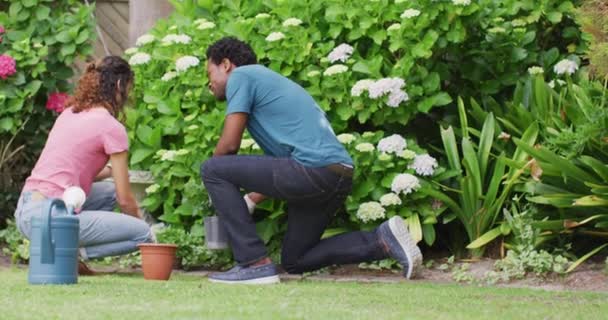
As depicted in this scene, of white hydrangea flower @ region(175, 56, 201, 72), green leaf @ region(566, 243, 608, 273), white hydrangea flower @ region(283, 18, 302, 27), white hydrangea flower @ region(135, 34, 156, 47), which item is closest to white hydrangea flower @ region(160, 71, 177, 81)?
white hydrangea flower @ region(175, 56, 201, 72)

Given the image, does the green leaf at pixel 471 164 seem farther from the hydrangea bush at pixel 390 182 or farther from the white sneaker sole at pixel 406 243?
the white sneaker sole at pixel 406 243

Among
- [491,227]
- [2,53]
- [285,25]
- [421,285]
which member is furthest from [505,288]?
[2,53]

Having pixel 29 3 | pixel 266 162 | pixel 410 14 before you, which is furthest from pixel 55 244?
pixel 29 3

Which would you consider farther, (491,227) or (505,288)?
(491,227)

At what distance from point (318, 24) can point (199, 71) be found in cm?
76

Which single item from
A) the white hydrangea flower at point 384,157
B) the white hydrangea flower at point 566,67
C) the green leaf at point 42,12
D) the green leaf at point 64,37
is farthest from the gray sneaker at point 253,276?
the green leaf at point 42,12

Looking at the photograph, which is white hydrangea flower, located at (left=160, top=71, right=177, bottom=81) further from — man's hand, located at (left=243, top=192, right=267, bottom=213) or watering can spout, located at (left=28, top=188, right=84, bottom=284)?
watering can spout, located at (left=28, top=188, right=84, bottom=284)

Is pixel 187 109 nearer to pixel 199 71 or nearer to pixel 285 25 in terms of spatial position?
pixel 199 71

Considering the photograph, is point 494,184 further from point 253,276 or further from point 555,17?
point 253,276

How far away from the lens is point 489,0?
6848 mm

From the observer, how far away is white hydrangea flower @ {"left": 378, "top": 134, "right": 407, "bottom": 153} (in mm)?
6332

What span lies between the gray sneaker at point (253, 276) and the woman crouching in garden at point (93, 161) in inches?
22.4

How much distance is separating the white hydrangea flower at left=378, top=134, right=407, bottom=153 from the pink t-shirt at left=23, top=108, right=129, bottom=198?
5.03ft

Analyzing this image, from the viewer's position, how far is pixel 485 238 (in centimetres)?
620
